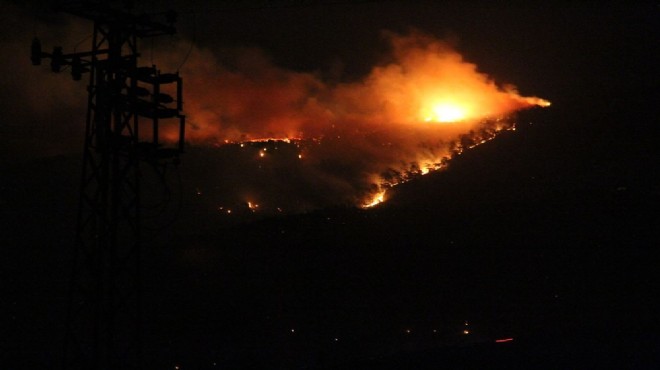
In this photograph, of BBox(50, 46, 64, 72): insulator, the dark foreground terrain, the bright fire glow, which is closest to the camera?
BBox(50, 46, 64, 72): insulator

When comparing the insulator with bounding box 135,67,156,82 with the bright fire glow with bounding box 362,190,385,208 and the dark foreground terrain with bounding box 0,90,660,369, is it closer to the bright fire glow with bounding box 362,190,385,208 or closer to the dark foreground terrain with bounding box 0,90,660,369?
the dark foreground terrain with bounding box 0,90,660,369

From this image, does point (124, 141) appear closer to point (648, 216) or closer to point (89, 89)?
point (89, 89)

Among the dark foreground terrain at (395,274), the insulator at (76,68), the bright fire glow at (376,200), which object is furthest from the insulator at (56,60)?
the bright fire glow at (376,200)

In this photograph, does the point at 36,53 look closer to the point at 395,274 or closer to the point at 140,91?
the point at 140,91

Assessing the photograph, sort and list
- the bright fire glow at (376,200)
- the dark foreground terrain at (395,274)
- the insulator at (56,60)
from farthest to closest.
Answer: the bright fire glow at (376,200), the dark foreground terrain at (395,274), the insulator at (56,60)

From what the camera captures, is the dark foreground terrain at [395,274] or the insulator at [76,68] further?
the dark foreground terrain at [395,274]

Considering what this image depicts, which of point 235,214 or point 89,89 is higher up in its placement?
point 235,214

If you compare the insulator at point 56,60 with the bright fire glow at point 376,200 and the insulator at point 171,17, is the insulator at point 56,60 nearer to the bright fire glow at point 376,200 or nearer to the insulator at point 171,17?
the insulator at point 171,17

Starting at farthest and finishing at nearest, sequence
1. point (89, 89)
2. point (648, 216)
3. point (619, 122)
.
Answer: point (619, 122), point (648, 216), point (89, 89)

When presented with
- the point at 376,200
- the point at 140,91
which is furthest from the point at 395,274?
the point at 140,91

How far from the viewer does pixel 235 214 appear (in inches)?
1998

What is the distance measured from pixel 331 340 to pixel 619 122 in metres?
35.9

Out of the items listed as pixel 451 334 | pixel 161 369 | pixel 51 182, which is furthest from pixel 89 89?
pixel 51 182

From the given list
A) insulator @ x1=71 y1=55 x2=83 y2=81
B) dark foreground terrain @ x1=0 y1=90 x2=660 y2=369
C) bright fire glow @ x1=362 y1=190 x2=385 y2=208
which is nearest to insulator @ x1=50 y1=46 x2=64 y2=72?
insulator @ x1=71 y1=55 x2=83 y2=81
